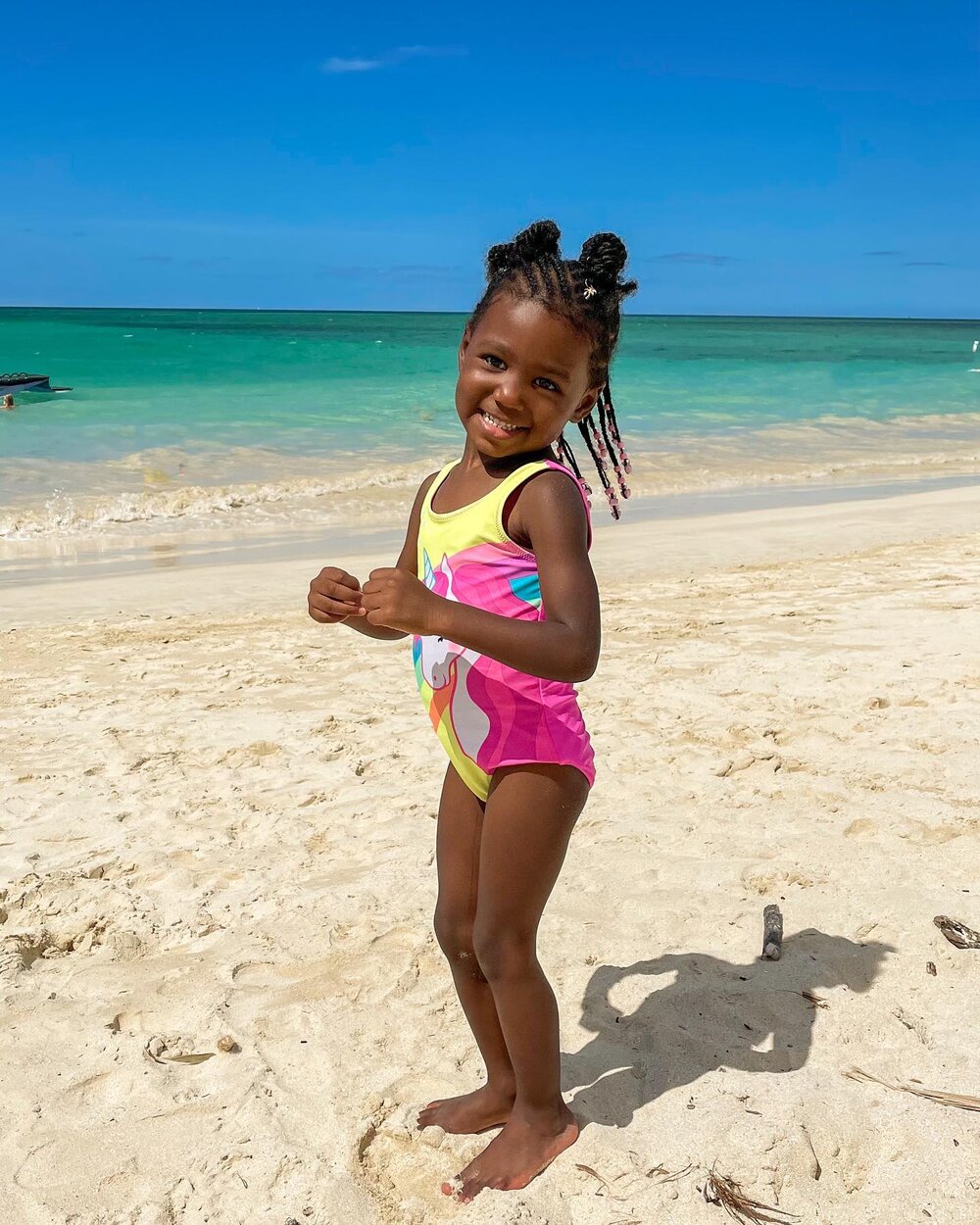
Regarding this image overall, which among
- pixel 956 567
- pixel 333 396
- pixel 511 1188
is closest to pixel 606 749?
pixel 511 1188

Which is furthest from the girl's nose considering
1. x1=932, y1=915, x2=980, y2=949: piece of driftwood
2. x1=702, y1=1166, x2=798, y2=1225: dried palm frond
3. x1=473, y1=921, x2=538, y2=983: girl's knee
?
x1=932, y1=915, x2=980, y2=949: piece of driftwood

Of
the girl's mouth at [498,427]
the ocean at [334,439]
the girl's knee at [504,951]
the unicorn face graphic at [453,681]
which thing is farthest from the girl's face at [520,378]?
the ocean at [334,439]

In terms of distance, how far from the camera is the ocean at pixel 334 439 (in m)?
11.6

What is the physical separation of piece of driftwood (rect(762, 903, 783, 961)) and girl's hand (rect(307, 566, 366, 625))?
1.70 meters

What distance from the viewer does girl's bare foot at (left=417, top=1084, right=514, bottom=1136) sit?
2326 mm

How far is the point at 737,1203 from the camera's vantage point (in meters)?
2.08

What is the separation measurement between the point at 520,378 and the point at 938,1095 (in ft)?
5.70

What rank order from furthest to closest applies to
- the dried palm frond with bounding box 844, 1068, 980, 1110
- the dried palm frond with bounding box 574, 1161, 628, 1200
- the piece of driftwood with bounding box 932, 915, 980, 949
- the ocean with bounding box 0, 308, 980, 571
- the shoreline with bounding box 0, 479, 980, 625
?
the ocean with bounding box 0, 308, 980, 571, the shoreline with bounding box 0, 479, 980, 625, the piece of driftwood with bounding box 932, 915, 980, 949, the dried palm frond with bounding box 844, 1068, 980, 1110, the dried palm frond with bounding box 574, 1161, 628, 1200

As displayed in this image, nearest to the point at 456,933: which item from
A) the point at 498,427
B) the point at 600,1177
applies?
the point at 600,1177

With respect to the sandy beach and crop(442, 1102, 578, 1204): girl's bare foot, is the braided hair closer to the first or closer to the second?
crop(442, 1102, 578, 1204): girl's bare foot

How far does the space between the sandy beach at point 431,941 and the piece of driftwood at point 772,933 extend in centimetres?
3

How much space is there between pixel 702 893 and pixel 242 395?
23301 millimetres

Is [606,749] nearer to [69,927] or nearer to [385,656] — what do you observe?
[385,656]

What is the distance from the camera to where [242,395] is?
25.0 meters
